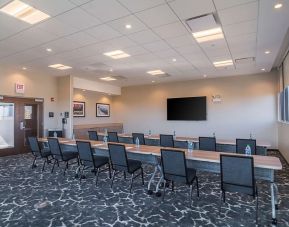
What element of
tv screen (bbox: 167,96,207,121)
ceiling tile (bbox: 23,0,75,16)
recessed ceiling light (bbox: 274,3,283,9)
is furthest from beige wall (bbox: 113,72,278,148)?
ceiling tile (bbox: 23,0,75,16)

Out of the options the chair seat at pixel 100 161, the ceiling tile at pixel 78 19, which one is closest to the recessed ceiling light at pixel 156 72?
the ceiling tile at pixel 78 19

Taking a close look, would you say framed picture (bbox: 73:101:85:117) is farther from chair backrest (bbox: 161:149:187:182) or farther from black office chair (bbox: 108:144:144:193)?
chair backrest (bbox: 161:149:187:182)

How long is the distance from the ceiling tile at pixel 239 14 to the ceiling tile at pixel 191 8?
28cm

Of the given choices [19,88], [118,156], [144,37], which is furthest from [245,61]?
[19,88]

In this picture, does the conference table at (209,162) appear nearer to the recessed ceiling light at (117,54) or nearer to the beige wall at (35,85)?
the recessed ceiling light at (117,54)

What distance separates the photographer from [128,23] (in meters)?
3.76

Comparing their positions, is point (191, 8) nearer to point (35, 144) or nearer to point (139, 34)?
point (139, 34)

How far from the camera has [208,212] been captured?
2.93 m

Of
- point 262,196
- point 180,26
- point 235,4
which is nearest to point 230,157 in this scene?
point 262,196

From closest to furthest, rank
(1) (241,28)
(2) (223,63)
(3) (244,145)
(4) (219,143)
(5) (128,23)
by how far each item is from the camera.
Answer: (5) (128,23), (1) (241,28), (3) (244,145), (4) (219,143), (2) (223,63)

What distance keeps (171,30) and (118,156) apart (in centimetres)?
274

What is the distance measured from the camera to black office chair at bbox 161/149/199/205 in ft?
10.1

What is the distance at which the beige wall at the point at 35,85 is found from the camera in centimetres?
694

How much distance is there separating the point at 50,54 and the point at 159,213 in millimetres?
4988
